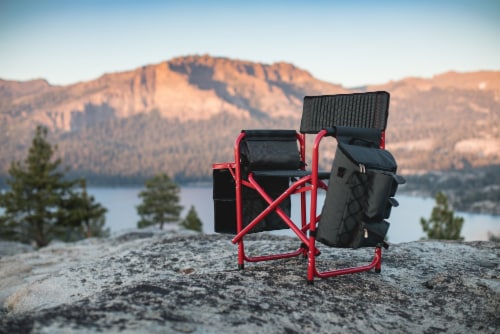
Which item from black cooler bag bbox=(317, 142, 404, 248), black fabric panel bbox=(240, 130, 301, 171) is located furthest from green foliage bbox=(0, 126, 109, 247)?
black cooler bag bbox=(317, 142, 404, 248)

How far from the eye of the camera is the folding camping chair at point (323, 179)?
13.2 feet

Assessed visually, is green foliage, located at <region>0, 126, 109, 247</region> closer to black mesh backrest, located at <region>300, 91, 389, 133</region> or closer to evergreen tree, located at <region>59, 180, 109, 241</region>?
evergreen tree, located at <region>59, 180, 109, 241</region>

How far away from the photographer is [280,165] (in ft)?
16.4

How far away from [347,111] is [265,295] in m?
2.18

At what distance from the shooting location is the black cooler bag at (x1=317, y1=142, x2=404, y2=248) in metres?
3.98

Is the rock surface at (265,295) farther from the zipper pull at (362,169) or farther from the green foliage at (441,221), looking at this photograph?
the green foliage at (441,221)

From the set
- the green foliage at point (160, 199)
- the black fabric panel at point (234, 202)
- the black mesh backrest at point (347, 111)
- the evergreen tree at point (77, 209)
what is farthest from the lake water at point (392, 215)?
the black mesh backrest at point (347, 111)

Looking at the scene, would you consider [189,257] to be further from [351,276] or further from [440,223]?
[440,223]

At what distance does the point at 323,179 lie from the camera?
435 centimetres

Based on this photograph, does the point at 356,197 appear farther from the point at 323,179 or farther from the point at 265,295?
the point at 265,295

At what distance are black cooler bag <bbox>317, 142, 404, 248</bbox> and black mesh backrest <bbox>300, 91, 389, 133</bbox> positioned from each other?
721mm

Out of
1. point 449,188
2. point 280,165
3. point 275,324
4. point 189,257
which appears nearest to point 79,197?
point 189,257

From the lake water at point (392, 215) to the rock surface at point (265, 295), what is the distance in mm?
40505

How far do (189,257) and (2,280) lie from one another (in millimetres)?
3429
